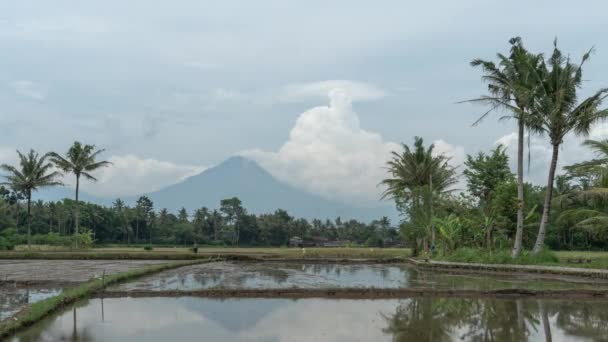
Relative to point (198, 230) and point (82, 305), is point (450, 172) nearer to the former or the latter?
point (82, 305)

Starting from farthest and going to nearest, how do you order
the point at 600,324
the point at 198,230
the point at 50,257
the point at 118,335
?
the point at 198,230 < the point at 50,257 < the point at 600,324 < the point at 118,335

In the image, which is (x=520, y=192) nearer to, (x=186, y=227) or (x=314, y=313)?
(x=314, y=313)

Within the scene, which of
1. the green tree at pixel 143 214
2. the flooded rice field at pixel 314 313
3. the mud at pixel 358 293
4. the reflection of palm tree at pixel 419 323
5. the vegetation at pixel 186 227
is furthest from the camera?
the green tree at pixel 143 214

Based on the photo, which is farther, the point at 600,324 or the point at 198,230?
the point at 198,230

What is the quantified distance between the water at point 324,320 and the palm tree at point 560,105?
37.2 ft

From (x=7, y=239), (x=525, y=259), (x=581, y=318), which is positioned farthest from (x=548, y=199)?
(x=7, y=239)

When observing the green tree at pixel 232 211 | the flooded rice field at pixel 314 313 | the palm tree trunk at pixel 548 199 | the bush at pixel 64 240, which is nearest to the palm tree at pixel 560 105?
the palm tree trunk at pixel 548 199

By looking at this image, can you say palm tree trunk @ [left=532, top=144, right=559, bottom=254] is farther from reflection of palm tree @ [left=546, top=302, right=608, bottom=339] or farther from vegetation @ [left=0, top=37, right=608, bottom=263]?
reflection of palm tree @ [left=546, top=302, right=608, bottom=339]

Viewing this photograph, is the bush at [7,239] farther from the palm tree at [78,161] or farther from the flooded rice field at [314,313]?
the flooded rice field at [314,313]

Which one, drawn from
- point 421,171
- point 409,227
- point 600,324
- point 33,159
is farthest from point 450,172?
point 33,159

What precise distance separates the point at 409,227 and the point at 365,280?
1619 centimetres

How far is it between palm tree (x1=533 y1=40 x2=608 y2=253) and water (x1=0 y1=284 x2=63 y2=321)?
20.8 metres

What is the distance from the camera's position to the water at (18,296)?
11971 mm

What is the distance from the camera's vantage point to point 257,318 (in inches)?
445
